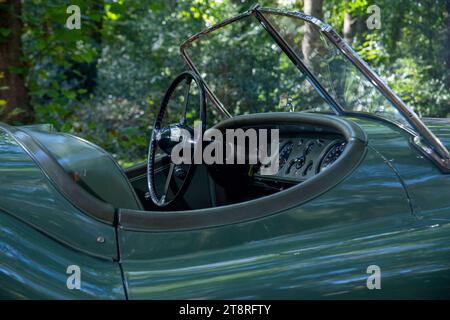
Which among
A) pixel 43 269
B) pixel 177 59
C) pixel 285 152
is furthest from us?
pixel 177 59

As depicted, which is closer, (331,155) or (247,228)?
(247,228)

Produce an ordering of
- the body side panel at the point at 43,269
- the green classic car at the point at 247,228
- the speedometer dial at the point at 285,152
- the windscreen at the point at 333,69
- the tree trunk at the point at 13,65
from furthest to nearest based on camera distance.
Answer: the tree trunk at the point at 13,65 → the speedometer dial at the point at 285,152 → the windscreen at the point at 333,69 → the green classic car at the point at 247,228 → the body side panel at the point at 43,269

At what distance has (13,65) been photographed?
19.9 ft

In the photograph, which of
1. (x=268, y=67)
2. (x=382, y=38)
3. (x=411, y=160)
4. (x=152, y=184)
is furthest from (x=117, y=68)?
(x=411, y=160)

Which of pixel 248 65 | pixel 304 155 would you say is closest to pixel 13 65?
pixel 304 155

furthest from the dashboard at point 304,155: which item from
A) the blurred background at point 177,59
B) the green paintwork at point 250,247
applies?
the blurred background at point 177,59

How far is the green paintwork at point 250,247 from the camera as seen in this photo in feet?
7.13

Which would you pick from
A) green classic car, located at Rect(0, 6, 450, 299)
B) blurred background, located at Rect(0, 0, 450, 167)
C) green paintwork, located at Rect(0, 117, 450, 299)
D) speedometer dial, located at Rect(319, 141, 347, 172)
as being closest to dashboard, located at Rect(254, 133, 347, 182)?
speedometer dial, located at Rect(319, 141, 347, 172)

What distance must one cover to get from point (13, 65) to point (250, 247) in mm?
4370

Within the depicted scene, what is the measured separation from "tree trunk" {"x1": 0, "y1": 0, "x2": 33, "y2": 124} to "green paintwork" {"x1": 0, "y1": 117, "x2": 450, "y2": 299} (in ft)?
11.9

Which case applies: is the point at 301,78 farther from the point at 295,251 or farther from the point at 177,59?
the point at 177,59

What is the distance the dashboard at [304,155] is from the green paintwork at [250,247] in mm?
547

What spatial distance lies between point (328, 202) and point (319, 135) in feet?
3.31

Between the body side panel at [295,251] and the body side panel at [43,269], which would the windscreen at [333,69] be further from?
the body side panel at [43,269]
